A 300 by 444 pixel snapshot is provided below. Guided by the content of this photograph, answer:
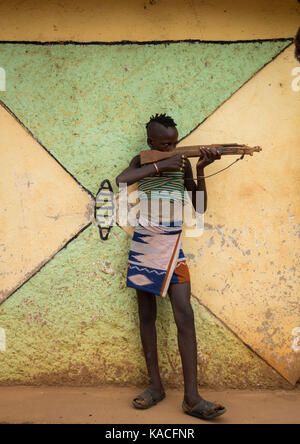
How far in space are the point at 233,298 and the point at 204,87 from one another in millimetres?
1430

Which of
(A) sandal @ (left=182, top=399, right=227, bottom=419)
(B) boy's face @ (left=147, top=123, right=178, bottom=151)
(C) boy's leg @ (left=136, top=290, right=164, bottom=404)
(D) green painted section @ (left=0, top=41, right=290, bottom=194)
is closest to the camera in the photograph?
(A) sandal @ (left=182, top=399, right=227, bottom=419)

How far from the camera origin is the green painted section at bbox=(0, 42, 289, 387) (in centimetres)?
287

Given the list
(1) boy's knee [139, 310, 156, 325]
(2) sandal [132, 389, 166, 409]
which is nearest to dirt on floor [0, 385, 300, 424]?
(2) sandal [132, 389, 166, 409]

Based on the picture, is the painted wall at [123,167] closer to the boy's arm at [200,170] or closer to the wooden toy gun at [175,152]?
the boy's arm at [200,170]

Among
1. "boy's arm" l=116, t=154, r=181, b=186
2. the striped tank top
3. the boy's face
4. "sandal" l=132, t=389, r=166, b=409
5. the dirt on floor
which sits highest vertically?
the boy's face

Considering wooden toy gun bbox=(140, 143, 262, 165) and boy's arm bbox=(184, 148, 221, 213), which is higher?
wooden toy gun bbox=(140, 143, 262, 165)

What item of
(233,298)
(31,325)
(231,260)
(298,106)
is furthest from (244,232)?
(31,325)

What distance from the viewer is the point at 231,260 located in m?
2.91

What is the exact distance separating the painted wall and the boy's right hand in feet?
1.38

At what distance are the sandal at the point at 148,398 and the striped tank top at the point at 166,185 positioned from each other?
1.21 metres

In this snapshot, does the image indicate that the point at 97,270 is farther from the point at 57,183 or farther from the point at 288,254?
the point at 288,254

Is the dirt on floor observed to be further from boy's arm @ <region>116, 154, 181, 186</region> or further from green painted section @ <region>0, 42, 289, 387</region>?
boy's arm @ <region>116, 154, 181, 186</region>

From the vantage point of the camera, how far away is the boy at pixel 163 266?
2.50 m

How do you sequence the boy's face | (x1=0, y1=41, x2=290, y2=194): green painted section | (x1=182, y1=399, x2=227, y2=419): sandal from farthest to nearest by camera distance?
(x1=0, y1=41, x2=290, y2=194): green painted section < the boy's face < (x1=182, y1=399, x2=227, y2=419): sandal
